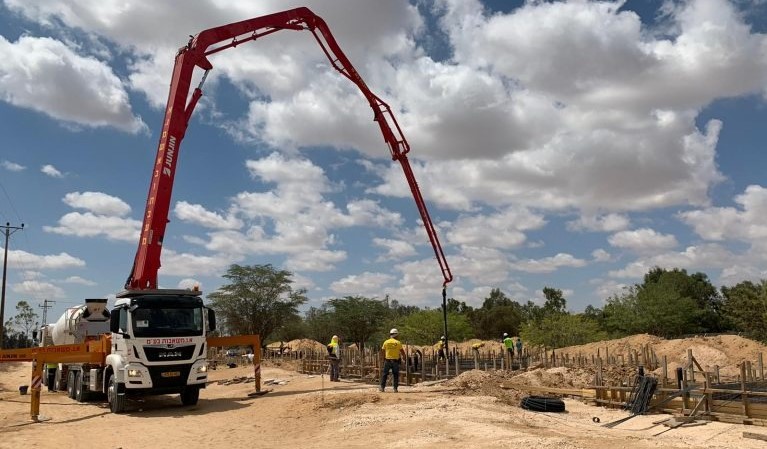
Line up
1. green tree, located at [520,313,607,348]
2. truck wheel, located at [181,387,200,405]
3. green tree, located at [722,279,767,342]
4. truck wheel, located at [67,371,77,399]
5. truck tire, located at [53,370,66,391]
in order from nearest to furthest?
truck wheel, located at [181,387,200,405], truck wheel, located at [67,371,77,399], truck tire, located at [53,370,66,391], green tree, located at [722,279,767,342], green tree, located at [520,313,607,348]

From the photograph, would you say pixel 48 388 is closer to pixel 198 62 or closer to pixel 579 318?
pixel 198 62

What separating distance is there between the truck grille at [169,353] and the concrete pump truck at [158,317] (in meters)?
0.03

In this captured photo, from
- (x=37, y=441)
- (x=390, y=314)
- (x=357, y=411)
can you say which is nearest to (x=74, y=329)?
(x=37, y=441)

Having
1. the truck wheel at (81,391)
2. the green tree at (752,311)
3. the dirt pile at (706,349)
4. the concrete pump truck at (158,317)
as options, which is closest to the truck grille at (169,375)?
the concrete pump truck at (158,317)

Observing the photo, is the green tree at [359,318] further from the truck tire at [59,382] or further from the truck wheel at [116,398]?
the truck wheel at [116,398]

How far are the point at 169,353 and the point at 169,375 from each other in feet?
1.93

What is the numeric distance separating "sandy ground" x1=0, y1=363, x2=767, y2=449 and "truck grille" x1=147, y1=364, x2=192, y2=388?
32.5 inches

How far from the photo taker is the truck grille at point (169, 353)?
1644cm

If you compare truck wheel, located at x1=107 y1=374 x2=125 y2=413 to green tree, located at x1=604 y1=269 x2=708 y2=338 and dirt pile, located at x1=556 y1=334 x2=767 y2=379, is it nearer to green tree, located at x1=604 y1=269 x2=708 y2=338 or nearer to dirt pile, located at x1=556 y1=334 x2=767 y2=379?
dirt pile, located at x1=556 y1=334 x2=767 y2=379

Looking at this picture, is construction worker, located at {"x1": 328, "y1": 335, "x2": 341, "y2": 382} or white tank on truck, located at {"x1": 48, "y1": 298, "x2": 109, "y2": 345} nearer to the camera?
white tank on truck, located at {"x1": 48, "y1": 298, "x2": 109, "y2": 345}

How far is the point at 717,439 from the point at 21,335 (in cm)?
7849

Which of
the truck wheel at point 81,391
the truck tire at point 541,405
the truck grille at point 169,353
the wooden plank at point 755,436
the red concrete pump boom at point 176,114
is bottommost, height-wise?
the wooden plank at point 755,436

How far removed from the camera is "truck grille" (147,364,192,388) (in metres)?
16.5

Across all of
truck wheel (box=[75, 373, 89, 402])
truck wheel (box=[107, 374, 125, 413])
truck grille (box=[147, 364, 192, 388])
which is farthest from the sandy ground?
truck grille (box=[147, 364, 192, 388])
